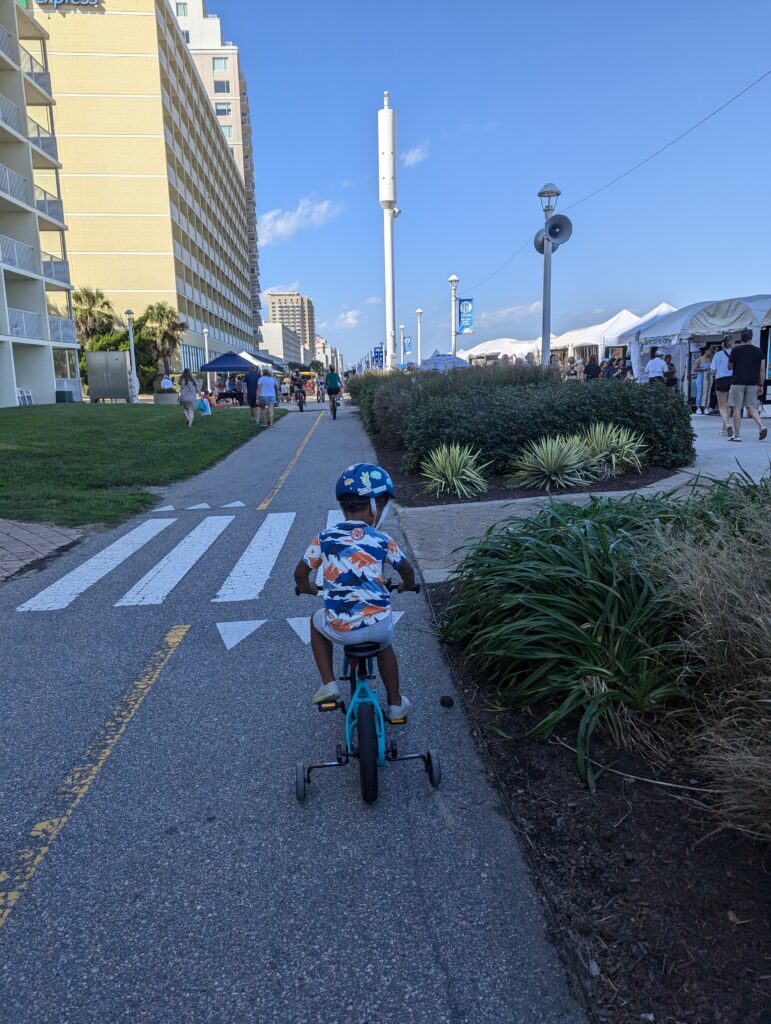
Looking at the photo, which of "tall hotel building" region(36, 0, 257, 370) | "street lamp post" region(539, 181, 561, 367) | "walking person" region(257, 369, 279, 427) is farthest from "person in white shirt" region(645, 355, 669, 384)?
"tall hotel building" region(36, 0, 257, 370)

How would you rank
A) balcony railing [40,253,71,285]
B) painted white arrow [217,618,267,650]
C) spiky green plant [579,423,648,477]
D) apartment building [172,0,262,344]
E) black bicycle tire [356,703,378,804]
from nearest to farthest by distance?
black bicycle tire [356,703,378,804]
painted white arrow [217,618,267,650]
spiky green plant [579,423,648,477]
balcony railing [40,253,71,285]
apartment building [172,0,262,344]

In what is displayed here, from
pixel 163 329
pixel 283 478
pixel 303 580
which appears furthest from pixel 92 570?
pixel 163 329

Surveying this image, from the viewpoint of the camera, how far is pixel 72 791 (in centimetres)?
329

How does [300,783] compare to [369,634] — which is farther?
[369,634]

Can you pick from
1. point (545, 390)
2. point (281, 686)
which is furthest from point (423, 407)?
point (281, 686)

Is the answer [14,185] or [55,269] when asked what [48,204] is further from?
[14,185]

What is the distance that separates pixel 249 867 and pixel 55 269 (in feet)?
123

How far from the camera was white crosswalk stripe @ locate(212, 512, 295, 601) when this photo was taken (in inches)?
249

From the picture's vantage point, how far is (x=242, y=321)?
107125 millimetres

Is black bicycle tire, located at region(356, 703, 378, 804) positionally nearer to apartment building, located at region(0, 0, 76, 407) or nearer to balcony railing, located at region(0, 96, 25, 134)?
apartment building, located at region(0, 0, 76, 407)

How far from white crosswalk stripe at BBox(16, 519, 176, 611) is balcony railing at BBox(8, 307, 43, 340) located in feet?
80.3

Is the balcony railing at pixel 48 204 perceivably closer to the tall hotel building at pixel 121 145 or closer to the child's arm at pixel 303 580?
the tall hotel building at pixel 121 145

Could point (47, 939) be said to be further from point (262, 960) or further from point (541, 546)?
point (541, 546)

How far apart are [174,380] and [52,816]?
47.3 m
